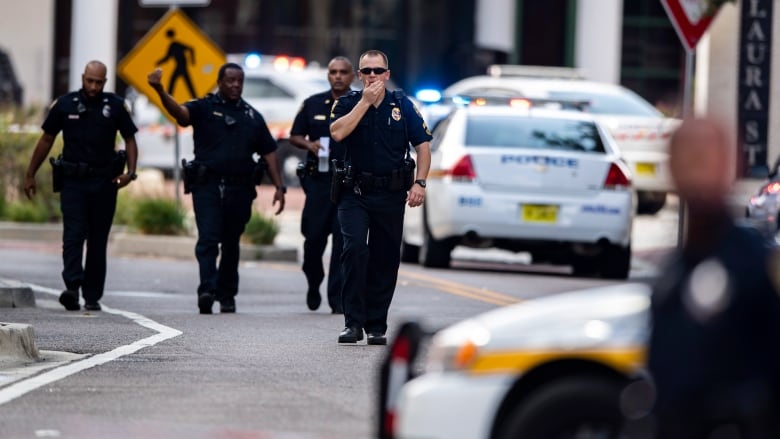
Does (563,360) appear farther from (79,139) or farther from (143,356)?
(79,139)

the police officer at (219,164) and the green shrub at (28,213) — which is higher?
the police officer at (219,164)

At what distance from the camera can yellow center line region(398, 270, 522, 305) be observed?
1470cm

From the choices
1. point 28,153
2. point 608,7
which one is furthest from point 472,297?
point 608,7

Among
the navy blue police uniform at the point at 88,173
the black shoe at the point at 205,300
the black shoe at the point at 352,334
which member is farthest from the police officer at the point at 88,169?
the black shoe at the point at 352,334

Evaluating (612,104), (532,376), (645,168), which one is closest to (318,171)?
(532,376)

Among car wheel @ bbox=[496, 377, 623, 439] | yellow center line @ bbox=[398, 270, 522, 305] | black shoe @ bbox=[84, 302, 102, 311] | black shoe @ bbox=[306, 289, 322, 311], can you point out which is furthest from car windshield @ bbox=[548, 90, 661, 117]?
car wheel @ bbox=[496, 377, 623, 439]

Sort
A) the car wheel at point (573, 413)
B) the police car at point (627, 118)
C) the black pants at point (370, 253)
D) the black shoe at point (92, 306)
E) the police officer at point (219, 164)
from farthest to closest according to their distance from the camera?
the police car at point (627, 118) < the black shoe at point (92, 306) < the police officer at point (219, 164) < the black pants at point (370, 253) < the car wheel at point (573, 413)

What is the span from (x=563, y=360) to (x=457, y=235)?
449 inches

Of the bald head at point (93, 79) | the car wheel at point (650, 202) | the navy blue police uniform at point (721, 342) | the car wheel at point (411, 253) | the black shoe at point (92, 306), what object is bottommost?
the black shoe at point (92, 306)

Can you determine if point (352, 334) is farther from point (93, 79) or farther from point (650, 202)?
point (650, 202)

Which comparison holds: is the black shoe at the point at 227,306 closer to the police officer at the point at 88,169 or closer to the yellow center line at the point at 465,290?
the police officer at the point at 88,169

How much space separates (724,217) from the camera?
15.6ft

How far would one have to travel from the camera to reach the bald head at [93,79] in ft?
44.3

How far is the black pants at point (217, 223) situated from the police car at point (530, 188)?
12.5 feet
